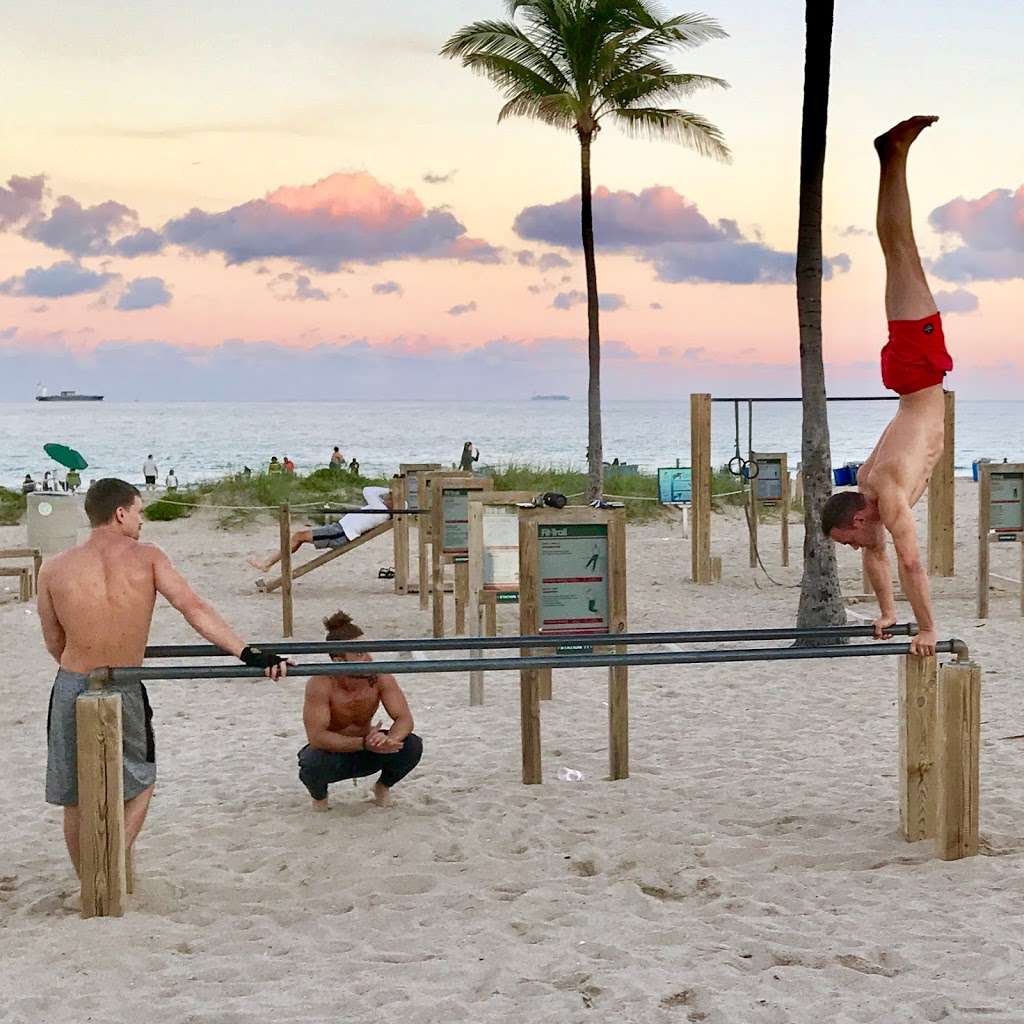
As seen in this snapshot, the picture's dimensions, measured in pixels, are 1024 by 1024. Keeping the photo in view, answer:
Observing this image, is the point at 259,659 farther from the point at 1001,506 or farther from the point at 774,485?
the point at 774,485

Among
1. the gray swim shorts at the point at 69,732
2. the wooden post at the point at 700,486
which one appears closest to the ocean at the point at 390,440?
the wooden post at the point at 700,486

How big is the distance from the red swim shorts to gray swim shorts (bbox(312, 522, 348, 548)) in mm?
9447

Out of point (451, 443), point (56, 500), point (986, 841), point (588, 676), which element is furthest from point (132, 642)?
point (451, 443)

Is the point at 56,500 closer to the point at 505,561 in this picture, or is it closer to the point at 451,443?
the point at 505,561

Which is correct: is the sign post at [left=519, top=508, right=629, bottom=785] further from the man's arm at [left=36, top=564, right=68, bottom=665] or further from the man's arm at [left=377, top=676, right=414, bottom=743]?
the man's arm at [left=36, top=564, right=68, bottom=665]

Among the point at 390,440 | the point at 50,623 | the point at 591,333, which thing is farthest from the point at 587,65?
the point at 390,440

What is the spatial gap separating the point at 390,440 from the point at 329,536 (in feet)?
243

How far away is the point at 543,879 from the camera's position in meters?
5.02

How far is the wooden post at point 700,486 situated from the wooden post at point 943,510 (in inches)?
95.2

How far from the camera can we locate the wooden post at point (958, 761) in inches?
196

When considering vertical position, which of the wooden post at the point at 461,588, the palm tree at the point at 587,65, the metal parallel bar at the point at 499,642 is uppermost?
the palm tree at the point at 587,65

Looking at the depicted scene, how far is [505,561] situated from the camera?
Answer: 8.26m

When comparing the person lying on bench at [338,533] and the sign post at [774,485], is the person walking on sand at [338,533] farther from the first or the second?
the sign post at [774,485]

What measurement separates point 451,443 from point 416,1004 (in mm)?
83035
